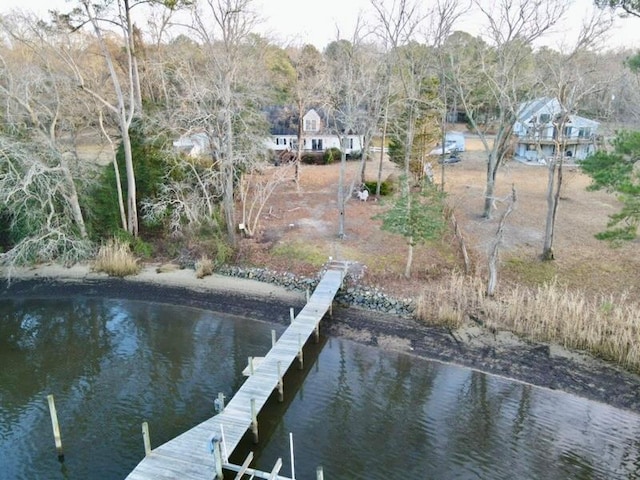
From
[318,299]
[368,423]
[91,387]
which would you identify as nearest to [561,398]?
[368,423]

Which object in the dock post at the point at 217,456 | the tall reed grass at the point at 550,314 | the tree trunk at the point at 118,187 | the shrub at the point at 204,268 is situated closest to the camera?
the dock post at the point at 217,456

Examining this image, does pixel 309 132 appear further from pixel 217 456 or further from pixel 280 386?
pixel 217 456

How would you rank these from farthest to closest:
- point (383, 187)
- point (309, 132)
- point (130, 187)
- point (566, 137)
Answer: point (309, 132) < point (566, 137) < point (383, 187) < point (130, 187)

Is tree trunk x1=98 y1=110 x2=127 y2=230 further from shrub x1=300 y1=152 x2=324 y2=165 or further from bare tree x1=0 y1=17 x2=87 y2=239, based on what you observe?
shrub x1=300 y1=152 x2=324 y2=165

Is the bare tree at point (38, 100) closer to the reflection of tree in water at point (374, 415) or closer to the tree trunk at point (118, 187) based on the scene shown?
the tree trunk at point (118, 187)

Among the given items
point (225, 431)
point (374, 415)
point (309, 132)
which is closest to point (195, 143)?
point (309, 132)

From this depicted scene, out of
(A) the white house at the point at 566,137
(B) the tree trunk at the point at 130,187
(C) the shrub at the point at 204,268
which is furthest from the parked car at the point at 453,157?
(B) the tree trunk at the point at 130,187
